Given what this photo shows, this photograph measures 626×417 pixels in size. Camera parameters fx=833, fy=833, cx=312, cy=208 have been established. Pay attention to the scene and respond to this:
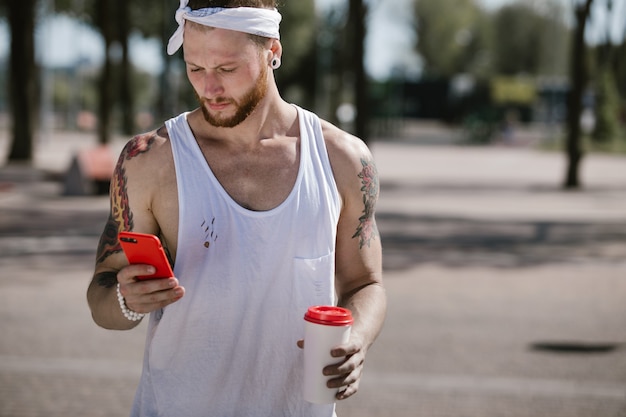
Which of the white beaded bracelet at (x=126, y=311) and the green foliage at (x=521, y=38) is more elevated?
the green foliage at (x=521, y=38)

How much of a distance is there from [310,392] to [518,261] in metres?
8.59

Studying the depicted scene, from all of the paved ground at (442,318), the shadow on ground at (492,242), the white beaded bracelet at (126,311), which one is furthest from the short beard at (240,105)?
the shadow on ground at (492,242)

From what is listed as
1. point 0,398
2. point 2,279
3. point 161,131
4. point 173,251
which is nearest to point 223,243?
point 173,251

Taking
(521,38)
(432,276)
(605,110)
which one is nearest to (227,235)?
(432,276)

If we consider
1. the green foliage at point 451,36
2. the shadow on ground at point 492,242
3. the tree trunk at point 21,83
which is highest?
the green foliage at point 451,36

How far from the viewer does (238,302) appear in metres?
2.21

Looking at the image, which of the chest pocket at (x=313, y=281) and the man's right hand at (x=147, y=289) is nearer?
the man's right hand at (x=147, y=289)

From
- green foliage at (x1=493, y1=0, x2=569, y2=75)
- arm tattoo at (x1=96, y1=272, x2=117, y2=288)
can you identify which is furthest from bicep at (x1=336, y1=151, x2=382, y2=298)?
green foliage at (x1=493, y1=0, x2=569, y2=75)

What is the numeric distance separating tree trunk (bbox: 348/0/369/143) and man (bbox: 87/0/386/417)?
40.4 ft

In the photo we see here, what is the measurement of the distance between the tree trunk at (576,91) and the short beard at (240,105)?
58.8ft

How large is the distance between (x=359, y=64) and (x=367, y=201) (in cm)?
1285

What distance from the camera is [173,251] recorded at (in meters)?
2.28

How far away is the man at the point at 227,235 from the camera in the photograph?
2.17 metres

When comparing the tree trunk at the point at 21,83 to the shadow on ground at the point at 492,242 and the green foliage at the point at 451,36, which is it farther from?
the green foliage at the point at 451,36
